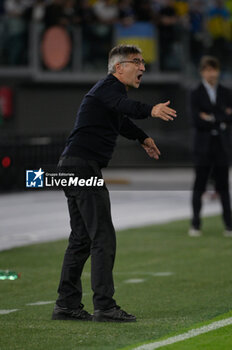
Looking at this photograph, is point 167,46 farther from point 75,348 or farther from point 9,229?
point 75,348

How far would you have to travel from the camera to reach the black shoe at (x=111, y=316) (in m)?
7.98

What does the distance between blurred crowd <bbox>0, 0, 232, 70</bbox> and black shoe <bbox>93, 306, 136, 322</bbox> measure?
1986 centimetres

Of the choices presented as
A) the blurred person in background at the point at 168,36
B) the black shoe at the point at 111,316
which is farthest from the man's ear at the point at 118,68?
the blurred person in background at the point at 168,36

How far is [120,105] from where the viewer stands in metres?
7.63

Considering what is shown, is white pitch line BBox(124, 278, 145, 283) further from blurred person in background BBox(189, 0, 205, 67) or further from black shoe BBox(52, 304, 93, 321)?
blurred person in background BBox(189, 0, 205, 67)

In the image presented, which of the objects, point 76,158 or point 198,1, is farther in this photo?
point 198,1

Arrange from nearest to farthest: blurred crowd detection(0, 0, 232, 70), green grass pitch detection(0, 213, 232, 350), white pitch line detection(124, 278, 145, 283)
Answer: green grass pitch detection(0, 213, 232, 350) → white pitch line detection(124, 278, 145, 283) → blurred crowd detection(0, 0, 232, 70)

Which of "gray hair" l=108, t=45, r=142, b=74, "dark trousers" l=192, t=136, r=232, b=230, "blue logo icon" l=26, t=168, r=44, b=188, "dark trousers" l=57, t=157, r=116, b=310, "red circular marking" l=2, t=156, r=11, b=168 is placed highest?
"gray hair" l=108, t=45, r=142, b=74

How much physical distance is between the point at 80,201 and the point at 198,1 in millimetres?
23206

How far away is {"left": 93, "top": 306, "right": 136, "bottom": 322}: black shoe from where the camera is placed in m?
7.98

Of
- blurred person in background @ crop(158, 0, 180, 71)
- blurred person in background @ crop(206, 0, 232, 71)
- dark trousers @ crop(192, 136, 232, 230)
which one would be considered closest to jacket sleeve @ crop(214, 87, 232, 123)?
dark trousers @ crop(192, 136, 232, 230)

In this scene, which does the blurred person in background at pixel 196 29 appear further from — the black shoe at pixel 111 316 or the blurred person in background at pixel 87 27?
the black shoe at pixel 111 316

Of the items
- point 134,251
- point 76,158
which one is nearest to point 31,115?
point 134,251

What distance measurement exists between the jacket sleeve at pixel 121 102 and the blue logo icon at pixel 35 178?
0.71 metres
